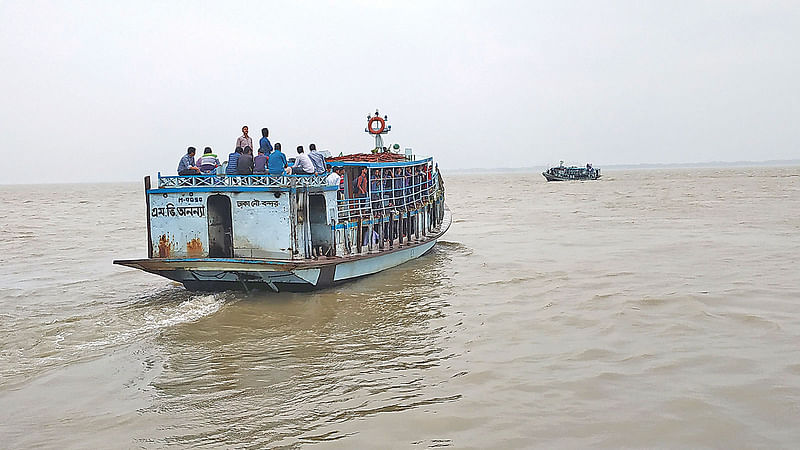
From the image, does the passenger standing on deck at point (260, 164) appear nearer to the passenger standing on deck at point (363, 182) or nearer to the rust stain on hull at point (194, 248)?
the rust stain on hull at point (194, 248)

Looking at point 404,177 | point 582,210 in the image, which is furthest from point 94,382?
point 582,210

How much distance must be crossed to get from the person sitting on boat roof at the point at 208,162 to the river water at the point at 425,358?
2.79 meters

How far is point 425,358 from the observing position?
941cm

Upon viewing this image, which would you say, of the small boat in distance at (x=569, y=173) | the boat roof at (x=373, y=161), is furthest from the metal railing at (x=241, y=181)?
the small boat in distance at (x=569, y=173)

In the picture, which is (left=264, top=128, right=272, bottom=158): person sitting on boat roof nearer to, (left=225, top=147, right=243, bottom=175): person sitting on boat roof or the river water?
(left=225, top=147, right=243, bottom=175): person sitting on boat roof

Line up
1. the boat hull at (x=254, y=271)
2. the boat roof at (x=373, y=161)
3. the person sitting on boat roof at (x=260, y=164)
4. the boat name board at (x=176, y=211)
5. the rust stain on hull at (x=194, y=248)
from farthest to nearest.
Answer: the boat roof at (x=373, y=161) < the person sitting on boat roof at (x=260, y=164) < the rust stain on hull at (x=194, y=248) < the boat name board at (x=176, y=211) < the boat hull at (x=254, y=271)

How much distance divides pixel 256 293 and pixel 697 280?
993cm

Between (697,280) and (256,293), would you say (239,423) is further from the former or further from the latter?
(697,280)

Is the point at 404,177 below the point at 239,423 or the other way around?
the other way around

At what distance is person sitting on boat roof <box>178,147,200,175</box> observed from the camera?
14.0m

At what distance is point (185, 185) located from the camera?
1350 cm

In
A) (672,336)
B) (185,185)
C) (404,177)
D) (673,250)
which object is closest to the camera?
(672,336)

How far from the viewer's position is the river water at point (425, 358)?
6.84 meters

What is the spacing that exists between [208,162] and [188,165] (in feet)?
1.43
